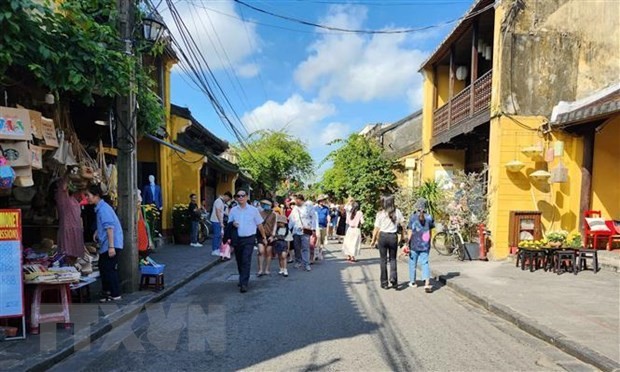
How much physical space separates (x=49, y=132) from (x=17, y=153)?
848 mm

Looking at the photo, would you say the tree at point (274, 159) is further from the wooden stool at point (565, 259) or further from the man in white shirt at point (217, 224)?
the wooden stool at point (565, 259)

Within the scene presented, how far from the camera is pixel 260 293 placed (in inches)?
344

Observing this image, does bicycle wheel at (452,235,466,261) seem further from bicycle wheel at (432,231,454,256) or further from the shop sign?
the shop sign

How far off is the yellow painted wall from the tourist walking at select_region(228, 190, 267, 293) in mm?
9552

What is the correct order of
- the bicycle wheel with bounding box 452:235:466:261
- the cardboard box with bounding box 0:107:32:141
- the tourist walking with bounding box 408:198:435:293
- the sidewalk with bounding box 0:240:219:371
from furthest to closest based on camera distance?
the bicycle wheel with bounding box 452:235:466:261
the tourist walking with bounding box 408:198:435:293
the cardboard box with bounding box 0:107:32:141
the sidewalk with bounding box 0:240:219:371

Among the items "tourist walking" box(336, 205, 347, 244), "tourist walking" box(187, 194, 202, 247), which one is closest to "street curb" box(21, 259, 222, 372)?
"tourist walking" box(187, 194, 202, 247)

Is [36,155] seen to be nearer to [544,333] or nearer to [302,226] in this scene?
[302,226]

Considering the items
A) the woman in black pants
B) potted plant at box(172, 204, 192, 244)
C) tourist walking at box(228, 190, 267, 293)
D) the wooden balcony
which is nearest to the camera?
tourist walking at box(228, 190, 267, 293)

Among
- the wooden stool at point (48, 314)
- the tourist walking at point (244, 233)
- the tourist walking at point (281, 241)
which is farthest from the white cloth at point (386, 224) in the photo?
the wooden stool at point (48, 314)

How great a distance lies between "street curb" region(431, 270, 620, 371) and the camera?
4977 mm

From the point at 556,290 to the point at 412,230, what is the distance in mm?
2703

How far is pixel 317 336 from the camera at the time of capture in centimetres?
591

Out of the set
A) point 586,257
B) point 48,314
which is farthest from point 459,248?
point 48,314

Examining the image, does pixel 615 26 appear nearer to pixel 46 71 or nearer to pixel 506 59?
pixel 506 59
